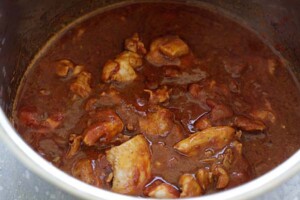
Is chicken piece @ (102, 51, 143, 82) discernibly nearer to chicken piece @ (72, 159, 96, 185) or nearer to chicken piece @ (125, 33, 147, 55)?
chicken piece @ (125, 33, 147, 55)

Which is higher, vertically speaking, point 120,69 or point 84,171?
point 120,69

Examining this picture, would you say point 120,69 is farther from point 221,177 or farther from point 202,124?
point 221,177

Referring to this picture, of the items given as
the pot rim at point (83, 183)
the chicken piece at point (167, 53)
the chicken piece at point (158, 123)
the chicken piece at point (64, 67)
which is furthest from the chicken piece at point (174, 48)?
the pot rim at point (83, 183)

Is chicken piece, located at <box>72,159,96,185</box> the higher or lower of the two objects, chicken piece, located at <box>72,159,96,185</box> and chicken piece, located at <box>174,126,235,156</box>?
the lower

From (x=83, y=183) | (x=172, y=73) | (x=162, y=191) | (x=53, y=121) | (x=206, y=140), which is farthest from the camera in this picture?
(x=172, y=73)

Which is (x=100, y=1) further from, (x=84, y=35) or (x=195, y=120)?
(x=195, y=120)

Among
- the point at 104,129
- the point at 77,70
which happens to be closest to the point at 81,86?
the point at 77,70

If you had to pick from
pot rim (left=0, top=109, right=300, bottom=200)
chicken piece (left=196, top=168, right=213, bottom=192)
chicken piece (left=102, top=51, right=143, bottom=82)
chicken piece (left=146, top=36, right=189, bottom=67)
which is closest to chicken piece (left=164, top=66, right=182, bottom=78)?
chicken piece (left=146, top=36, right=189, bottom=67)
